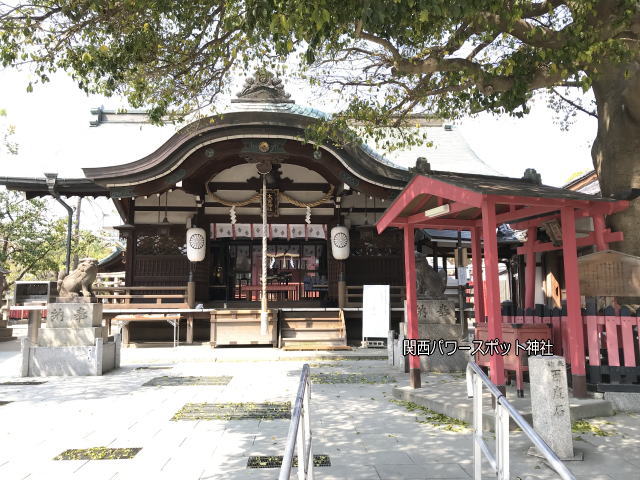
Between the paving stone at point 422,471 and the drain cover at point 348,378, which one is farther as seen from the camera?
the drain cover at point 348,378

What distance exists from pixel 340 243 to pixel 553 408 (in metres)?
10.9

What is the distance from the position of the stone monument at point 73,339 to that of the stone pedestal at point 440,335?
6.30 meters

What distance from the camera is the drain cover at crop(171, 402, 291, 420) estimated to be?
6.05 m

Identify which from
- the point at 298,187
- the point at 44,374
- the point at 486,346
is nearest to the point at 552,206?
the point at 486,346

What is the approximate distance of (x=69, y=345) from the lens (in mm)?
9805

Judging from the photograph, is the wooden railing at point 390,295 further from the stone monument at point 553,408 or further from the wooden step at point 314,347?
the stone monument at point 553,408

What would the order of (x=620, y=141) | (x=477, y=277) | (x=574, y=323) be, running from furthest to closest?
(x=477, y=277), (x=620, y=141), (x=574, y=323)

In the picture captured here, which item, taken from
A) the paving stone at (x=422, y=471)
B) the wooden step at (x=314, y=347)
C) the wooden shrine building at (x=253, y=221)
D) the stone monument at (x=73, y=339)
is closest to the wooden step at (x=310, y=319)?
the wooden shrine building at (x=253, y=221)

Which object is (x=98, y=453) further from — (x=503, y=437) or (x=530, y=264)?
(x=530, y=264)

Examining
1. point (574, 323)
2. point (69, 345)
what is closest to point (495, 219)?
point (574, 323)

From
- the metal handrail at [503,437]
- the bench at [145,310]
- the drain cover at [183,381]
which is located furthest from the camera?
the bench at [145,310]

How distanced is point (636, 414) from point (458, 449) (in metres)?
2.85

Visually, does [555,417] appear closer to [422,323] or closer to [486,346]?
[486,346]

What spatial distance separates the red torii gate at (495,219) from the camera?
5977 millimetres
